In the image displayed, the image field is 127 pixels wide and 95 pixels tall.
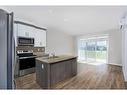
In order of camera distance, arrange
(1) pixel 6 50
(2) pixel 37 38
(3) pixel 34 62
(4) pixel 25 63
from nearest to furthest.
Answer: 1. (1) pixel 6 50
2. (4) pixel 25 63
3. (3) pixel 34 62
4. (2) pixel 37 38

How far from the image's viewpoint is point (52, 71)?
3014 millimetres

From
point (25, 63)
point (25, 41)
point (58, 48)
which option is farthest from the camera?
point (58, 48)

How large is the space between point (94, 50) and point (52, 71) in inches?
214

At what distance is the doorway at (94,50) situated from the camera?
7246 mm

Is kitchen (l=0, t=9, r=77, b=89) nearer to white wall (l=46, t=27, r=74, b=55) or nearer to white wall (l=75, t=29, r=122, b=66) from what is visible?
white wall (l=46, t=27, r=74, b=55)

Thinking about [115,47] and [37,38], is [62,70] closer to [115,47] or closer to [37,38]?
[37,38]

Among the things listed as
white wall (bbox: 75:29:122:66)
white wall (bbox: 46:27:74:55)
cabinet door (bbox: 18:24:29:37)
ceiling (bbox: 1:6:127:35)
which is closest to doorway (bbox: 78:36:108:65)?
white wall (bbox: 75:29:122:66)

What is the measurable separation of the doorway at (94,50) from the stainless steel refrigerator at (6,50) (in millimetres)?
6120

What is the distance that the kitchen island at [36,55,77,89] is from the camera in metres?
2.91

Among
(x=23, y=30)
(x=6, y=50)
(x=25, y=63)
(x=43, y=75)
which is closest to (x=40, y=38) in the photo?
(x=23, y=30)

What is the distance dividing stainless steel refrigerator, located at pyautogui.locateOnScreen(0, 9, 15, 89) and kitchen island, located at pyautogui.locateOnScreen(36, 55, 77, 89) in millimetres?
1427
